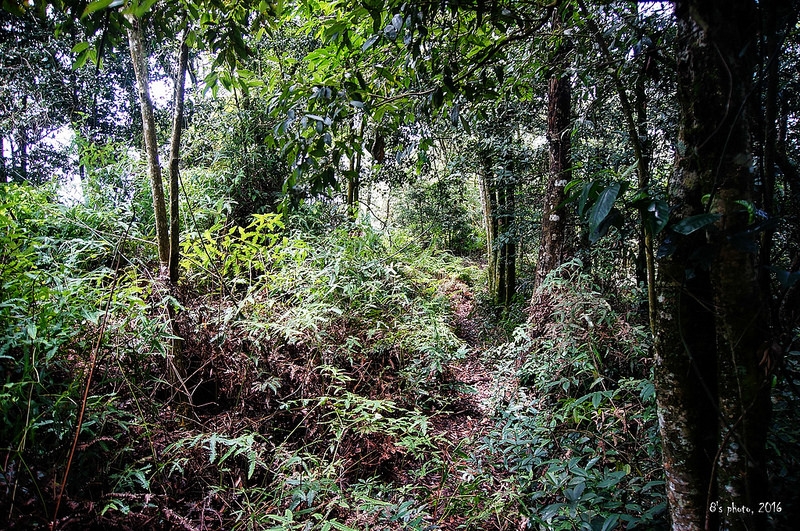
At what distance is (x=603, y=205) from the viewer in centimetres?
102

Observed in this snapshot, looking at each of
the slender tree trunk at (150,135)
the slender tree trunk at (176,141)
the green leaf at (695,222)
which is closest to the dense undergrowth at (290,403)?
the slender tree trunk at (150,135)

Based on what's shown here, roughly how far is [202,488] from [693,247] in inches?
103

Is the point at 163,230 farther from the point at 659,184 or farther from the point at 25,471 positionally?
the point at 659,184

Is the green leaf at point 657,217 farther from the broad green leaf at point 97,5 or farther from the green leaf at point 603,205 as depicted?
the broad green leaf at point 97,5

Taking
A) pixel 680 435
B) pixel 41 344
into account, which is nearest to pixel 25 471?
pixel 41 344

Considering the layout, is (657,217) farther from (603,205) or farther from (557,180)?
(557,180)

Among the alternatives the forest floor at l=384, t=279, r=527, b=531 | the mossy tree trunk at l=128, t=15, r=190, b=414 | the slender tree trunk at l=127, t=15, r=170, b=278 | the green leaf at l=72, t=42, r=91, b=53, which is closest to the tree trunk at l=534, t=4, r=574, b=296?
the forest floor at l=384, t=279, r=527, b=531

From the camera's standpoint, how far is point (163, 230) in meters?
2.86

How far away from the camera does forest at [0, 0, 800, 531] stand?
1.12m

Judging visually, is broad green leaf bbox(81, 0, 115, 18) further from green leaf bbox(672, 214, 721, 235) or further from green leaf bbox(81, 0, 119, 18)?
green leaf bbox(672, 214, 721, 235)

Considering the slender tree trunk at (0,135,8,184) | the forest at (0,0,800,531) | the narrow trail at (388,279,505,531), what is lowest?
the narrow trail at (388,279,505,531)

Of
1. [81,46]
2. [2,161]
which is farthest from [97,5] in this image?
[2,161]

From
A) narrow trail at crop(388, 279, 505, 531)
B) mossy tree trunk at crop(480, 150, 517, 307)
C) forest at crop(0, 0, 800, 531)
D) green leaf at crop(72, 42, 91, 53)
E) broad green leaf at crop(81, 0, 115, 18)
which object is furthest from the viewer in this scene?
mossy tree trunk at crop(480, 150, 517, 307)

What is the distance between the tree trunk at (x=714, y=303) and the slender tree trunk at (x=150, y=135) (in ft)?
9.88
